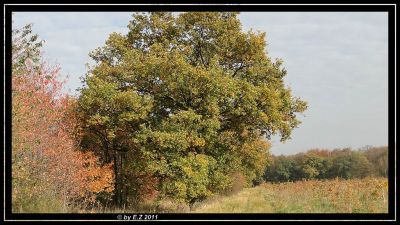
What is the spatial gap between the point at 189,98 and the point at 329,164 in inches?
1347

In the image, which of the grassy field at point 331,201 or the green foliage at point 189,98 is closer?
the grassy field at point 331,201

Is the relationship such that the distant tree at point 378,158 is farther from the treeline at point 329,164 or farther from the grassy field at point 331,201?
the grassy field at point 331,201

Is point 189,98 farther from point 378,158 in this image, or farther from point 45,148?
point 378,158

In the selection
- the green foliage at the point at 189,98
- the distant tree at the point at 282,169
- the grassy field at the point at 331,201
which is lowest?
the distant tree at the point at 282,169

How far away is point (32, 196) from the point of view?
15406 mm

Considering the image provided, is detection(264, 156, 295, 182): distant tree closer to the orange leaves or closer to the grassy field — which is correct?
the orange leaves

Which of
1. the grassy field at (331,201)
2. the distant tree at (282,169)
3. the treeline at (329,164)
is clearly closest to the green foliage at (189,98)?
the grassy field at (331,201)

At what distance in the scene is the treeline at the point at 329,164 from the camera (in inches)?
1095

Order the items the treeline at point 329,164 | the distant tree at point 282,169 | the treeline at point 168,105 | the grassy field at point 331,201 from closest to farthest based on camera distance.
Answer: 1. the grassy field at point 331,201
2. the treeline at point 168,105
3. the treeline at point 329,164
4. the distant tree at point 282,169

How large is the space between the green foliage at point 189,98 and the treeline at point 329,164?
7.03m

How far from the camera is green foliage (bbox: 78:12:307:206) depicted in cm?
2114
